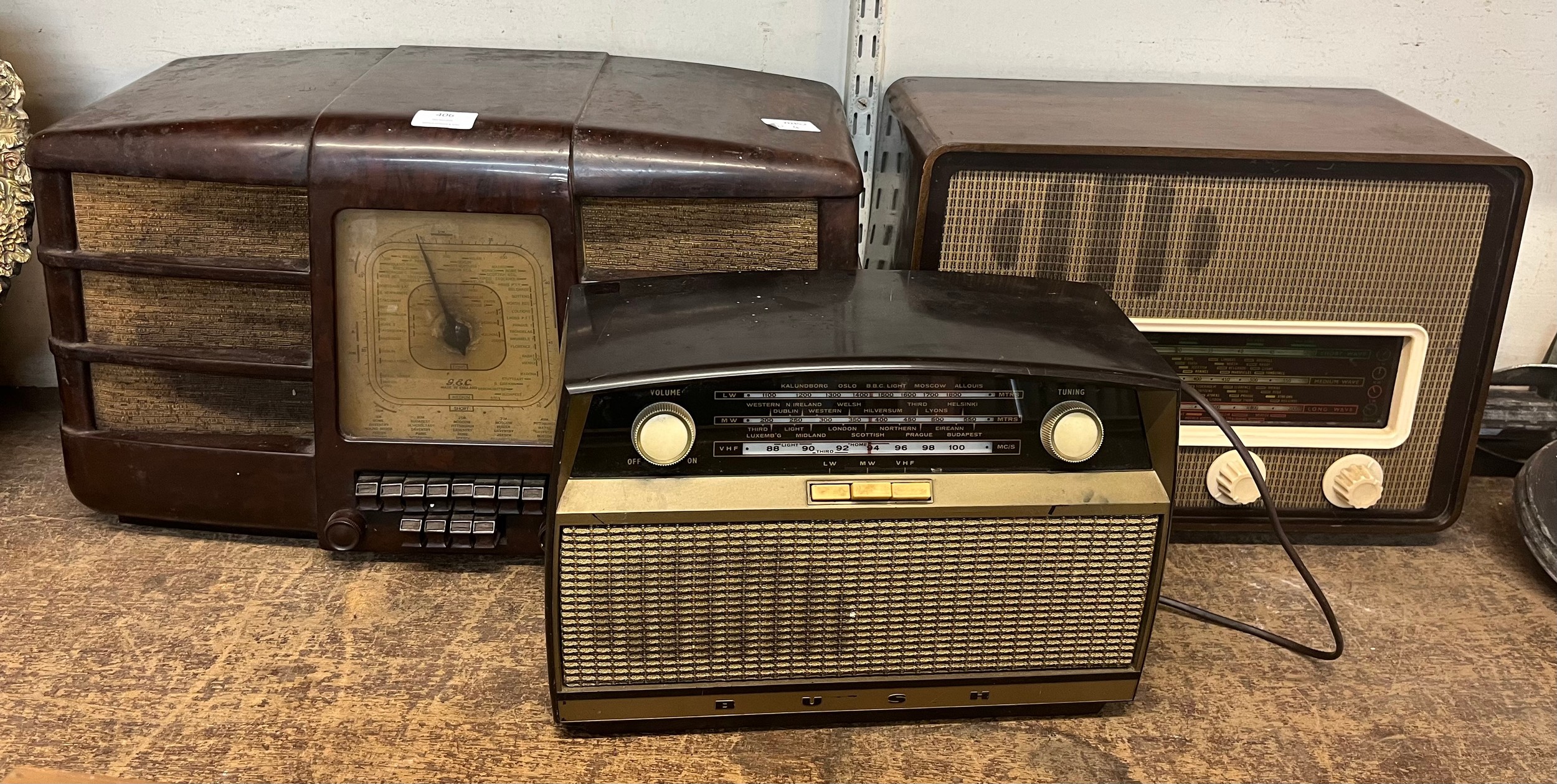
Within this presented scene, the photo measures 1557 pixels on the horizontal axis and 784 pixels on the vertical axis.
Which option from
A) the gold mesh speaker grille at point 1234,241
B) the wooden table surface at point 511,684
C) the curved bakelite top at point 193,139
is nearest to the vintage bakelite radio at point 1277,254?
the gold mesh speaker grille at point 1234,241

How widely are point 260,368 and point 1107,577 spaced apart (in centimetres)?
69

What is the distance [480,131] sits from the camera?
899mm

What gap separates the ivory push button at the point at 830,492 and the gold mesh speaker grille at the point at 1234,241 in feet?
0.99

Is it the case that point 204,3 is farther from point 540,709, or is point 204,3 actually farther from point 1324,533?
point 1324,533

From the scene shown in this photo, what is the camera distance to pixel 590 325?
2.61 ft

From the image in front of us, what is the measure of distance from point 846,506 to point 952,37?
2.24ft

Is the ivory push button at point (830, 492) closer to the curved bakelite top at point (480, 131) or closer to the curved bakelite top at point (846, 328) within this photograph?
the curved bakelite top at point (846, 328)

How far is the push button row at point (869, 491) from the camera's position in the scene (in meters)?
0.76

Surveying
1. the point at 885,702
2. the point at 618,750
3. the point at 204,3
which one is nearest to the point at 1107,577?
the point at 885,702

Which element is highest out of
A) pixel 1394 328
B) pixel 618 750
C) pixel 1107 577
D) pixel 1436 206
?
pixel 1436 206

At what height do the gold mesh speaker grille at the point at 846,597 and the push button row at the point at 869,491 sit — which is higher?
the push button row at the point at 869,491

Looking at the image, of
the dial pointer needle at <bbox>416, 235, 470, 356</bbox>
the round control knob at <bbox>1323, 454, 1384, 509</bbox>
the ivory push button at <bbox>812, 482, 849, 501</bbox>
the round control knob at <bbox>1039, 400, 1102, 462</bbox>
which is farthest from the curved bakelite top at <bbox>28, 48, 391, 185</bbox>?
the round control knob at <bbox>1323, 454, 1384, 509</bbox>

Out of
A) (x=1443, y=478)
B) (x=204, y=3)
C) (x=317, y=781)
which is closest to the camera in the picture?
(x=317, y=781)

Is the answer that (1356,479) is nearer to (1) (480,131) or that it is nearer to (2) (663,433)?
(2) (663,433)
